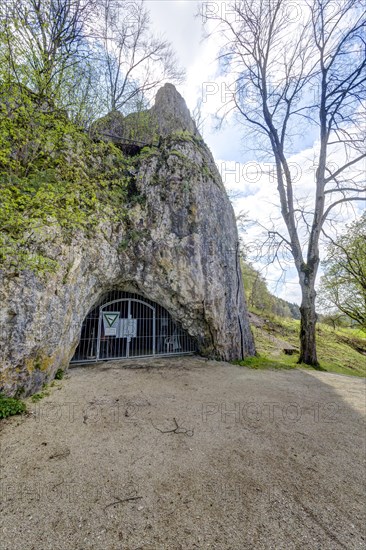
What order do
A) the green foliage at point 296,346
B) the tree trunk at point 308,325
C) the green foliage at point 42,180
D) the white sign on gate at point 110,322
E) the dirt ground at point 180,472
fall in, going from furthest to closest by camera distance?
1. the tree trunk at point 308,325
2. the green foliage at point 296,346
3. the white sign on gate at point 110,322
4. the green foliage at point 42,180
5. the dirt ground at point 180,472

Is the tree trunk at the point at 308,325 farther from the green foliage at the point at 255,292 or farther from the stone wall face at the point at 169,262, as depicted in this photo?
the green foliage at the point at 255,292

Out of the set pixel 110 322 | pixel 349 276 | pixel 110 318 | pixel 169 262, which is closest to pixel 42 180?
pixel 169 262

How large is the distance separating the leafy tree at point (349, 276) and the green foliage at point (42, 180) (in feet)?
41.8

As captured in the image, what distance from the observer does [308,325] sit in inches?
333

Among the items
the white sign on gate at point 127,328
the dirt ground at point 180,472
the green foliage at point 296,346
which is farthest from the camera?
the green foliage at point 296,346

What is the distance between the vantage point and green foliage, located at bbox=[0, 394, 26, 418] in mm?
3459

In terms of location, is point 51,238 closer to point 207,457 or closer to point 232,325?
point 207,457

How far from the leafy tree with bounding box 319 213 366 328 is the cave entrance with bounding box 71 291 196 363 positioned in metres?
10.4

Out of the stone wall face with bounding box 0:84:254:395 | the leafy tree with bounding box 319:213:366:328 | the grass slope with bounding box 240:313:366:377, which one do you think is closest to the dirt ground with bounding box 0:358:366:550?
the stone wall face with bounding box 0:84:254:395

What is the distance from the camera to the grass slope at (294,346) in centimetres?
812

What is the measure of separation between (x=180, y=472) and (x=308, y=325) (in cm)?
782

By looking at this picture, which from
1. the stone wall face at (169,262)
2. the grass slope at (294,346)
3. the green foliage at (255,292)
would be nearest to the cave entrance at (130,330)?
the stone wall face at (169,262)

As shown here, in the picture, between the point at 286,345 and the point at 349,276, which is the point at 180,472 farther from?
the point at 349,276

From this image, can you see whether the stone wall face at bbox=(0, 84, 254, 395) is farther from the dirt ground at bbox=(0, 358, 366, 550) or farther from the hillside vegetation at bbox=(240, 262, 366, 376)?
the dirt ground at bbox=(0, 358, 366, 550)
